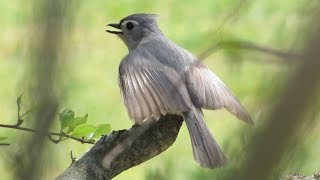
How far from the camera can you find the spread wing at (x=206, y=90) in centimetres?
256

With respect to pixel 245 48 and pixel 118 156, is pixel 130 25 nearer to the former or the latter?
pixel 118 156

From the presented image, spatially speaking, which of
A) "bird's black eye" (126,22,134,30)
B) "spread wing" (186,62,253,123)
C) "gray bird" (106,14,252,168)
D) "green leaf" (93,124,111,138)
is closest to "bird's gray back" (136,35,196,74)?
"gray bird" (106,14,252,168)

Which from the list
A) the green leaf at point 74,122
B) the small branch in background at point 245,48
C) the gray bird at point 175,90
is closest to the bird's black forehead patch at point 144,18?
the gray bird at point 175,90

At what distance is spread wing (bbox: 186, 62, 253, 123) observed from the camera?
8.39 feet

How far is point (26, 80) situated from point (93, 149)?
0.91 m

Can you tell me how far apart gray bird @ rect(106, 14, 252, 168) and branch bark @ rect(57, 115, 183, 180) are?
0.20 m

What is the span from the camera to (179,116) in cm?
235

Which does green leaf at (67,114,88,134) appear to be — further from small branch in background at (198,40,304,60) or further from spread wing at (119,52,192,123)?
small branch in background at (198,40,304,60)

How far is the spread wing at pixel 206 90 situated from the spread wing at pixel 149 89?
37mm

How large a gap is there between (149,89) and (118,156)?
0.91 meters

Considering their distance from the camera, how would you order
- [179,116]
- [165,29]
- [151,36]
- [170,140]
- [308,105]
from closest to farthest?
[308,105] < [170,140] < [179,116] < [151,36] < [165,29]

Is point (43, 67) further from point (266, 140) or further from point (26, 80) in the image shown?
point (266, 140)

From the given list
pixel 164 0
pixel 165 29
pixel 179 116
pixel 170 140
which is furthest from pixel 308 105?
pixel 164 0

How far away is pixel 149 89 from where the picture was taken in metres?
2.72
